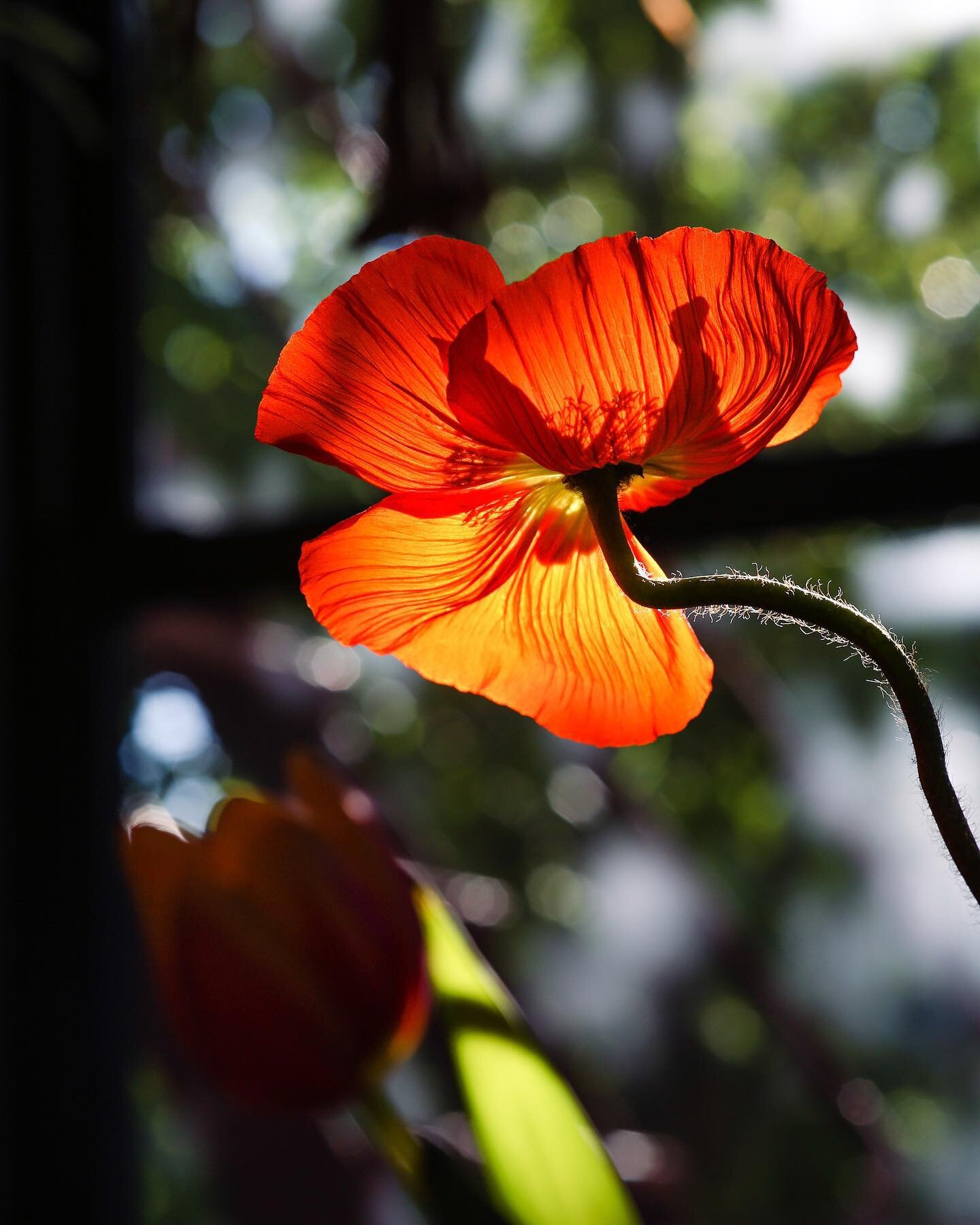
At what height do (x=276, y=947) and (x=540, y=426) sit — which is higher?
(x=540, y=426)

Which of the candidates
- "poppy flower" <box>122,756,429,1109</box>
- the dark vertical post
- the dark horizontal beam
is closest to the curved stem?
"poppy flower" <box>122,756,429,1109</box>

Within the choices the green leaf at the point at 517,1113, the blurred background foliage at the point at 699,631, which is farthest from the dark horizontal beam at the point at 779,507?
the green leaf at the point at 517,1113

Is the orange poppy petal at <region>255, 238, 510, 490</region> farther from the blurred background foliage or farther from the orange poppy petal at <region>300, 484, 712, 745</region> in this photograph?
the blurred background foliage

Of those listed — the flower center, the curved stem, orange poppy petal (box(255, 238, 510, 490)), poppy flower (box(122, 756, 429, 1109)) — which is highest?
orange poppy petal (box(255, 238, 510, 490))

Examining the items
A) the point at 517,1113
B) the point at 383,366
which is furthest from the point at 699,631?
the point at 383,366

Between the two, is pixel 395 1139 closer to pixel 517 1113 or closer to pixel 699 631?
pixel 517 1113

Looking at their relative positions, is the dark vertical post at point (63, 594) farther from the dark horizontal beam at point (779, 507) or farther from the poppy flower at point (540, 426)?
the poppy flower at point (540, 426)

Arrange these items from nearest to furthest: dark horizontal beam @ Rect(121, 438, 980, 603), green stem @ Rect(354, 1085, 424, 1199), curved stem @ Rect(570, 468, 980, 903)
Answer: curved stem @ Rect(570, 468, 980, 903) < green stem @ Rect(354, 1085, 424, 1199) < dark horizontal beam @ Rect(121, 438, 980, 603)
